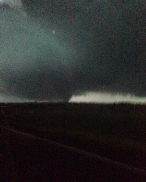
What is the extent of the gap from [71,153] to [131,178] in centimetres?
277

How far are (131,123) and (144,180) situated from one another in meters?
7.87

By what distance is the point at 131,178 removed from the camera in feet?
20.4

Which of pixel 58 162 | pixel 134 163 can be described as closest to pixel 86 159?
pixel 58 162

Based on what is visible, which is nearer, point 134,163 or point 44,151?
point 134,163

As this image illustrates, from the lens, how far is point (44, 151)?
912cm

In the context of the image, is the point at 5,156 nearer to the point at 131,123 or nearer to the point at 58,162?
the point at 58,162

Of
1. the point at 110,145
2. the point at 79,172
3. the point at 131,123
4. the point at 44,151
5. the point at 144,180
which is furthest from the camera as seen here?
the point at 131,123

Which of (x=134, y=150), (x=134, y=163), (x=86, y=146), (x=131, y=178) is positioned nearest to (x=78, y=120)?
(x=86, y=146)

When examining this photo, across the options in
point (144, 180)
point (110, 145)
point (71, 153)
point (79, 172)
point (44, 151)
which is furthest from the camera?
point (110, 145)

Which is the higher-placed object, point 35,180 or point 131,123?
point 131,123

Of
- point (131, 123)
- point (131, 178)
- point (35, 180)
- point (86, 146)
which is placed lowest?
point (35, 180)

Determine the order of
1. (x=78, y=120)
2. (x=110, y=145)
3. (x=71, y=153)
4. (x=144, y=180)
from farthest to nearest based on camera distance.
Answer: (x=78, y=120) < (x=110, y=145) < (x=71, y=153) < (x=144, y=180)

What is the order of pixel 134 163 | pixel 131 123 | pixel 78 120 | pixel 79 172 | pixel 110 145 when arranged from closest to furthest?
pixel 79 172 → pixel 134 163 → pixel 110 145 → pixel 131 123 → pixel 78 120

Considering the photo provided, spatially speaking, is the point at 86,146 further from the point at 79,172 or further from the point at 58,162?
the point at 79,172
